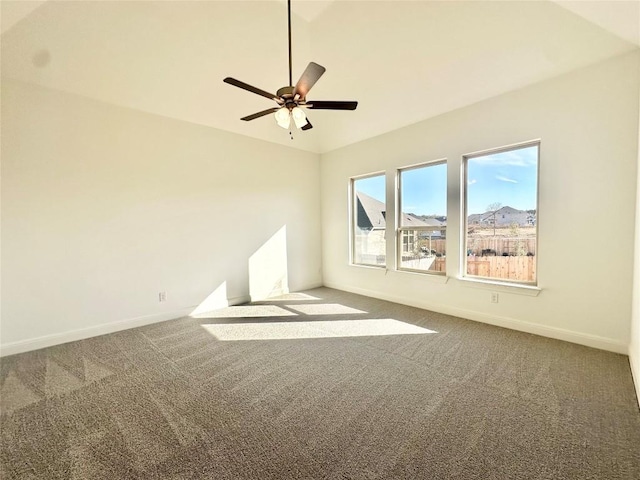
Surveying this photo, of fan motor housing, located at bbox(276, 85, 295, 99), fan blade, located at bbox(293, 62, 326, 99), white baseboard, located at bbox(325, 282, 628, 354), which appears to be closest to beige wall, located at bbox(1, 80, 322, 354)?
fan motor housing, located at bbox(276, 85, 295, 99)

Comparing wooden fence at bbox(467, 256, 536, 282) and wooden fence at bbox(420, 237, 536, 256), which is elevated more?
wooden fence at bbox(420, 237, 536, 256)

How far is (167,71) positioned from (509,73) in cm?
399

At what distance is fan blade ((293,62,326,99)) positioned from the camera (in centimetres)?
202

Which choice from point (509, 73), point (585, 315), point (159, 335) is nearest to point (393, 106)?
point (509, 73)

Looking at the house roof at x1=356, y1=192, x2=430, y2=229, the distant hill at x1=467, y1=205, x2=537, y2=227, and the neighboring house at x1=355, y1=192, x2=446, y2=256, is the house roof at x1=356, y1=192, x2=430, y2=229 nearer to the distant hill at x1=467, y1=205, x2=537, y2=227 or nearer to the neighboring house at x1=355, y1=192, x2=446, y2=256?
the neighboring house at x1=355, y1=192, x2=446, y2=256

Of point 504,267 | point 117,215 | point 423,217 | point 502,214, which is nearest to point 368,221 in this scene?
point 423,217

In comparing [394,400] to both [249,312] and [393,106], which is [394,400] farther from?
[393,106]

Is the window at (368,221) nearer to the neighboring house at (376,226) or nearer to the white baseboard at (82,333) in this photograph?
the neighboring house at (376,226)

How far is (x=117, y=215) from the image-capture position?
3.52 m

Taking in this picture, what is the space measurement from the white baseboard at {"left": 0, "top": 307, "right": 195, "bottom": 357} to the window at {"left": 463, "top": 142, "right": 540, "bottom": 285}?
14.2 feet

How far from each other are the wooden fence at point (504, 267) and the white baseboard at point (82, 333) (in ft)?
13.9

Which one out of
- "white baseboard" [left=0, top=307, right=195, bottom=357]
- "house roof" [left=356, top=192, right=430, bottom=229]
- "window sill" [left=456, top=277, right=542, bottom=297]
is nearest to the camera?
"white baseboard" [left=0, top=307, right=195, bottom=357]

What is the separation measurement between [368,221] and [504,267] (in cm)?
237

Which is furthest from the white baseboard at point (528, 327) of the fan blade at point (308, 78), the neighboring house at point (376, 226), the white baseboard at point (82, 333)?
the white baseboard at point (82, 333)
